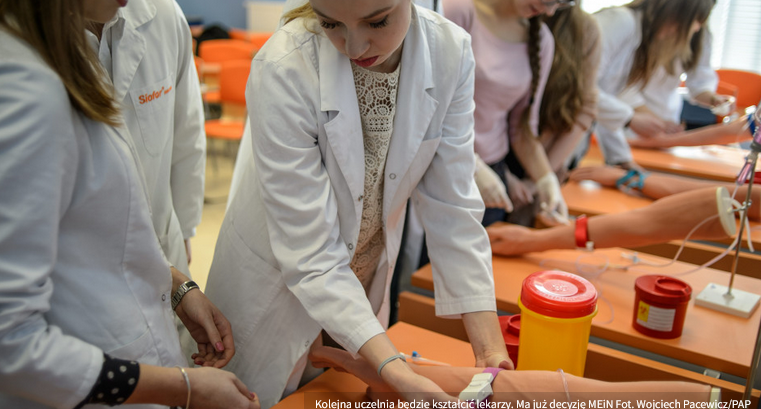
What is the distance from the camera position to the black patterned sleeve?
790 mm

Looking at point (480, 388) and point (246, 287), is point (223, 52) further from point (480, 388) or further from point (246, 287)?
point (480, 388)

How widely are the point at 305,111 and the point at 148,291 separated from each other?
1.27ft

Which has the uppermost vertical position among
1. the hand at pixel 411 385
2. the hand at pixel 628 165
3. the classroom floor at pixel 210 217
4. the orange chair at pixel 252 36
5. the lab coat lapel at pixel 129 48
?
the lab coat lapel at pixel 129 48

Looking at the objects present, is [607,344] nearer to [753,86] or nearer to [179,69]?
[179,69]

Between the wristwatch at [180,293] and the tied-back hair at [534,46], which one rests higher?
the tied-back hair at [534,46]

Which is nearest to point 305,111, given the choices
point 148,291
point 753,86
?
point 148,291

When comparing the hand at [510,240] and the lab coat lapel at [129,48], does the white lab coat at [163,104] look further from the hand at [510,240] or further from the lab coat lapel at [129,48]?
the hand at [510,240]

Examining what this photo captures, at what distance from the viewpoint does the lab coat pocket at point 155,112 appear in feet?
3.91

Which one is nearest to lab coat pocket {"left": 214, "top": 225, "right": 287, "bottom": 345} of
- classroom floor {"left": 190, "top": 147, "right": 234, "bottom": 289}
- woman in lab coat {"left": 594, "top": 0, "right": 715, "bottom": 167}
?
classroom floor {"left": 190, "top": 147, "right": 234, "bottom": 289}

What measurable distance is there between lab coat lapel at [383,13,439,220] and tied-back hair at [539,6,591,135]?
3.42 feet

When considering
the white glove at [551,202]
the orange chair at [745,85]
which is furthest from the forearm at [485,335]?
the orange chair at [745,85]

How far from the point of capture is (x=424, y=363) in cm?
121

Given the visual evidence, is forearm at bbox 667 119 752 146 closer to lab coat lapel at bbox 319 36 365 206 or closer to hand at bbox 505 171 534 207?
hand at bbox 505 171 534 207

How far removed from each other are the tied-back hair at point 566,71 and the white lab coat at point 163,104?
4.00 feet
